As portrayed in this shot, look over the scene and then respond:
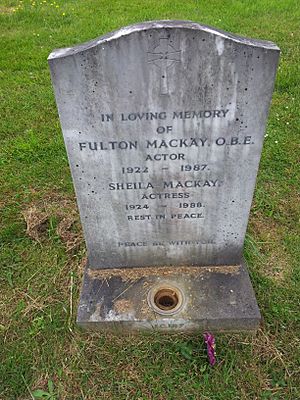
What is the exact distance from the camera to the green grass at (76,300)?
224 centimetres

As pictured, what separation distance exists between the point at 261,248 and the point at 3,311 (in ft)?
6.27

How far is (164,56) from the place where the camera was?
1.73m

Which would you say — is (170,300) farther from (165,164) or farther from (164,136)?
(164,136)

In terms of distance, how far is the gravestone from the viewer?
1.76m

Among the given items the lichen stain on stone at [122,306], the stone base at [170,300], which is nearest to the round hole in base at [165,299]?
the stone base at [170,300]

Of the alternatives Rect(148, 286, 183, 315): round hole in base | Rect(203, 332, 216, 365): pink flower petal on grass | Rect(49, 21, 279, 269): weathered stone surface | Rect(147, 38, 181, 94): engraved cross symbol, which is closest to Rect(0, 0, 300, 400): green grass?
Rect(203, 332, 216, 365): pink flower petal on grass

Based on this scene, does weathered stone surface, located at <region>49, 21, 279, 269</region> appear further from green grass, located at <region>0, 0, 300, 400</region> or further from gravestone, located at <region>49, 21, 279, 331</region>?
green grass, located at <region>0, 0, 300, 400</region>

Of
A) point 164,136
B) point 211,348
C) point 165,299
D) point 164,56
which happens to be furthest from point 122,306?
point 164,56

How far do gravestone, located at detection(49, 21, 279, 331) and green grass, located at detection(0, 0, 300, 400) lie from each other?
0.17 metres

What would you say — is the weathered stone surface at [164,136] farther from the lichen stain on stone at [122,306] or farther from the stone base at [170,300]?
the lichen stain on stone at [122,306]

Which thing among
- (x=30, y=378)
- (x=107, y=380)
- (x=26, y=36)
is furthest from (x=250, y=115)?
(x=26, y=36)

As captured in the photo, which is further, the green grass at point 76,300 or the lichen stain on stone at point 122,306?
the lichen stain on stone at point 122,306

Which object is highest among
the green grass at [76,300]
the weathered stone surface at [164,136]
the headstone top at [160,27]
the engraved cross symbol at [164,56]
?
the headstone top at [160,27]

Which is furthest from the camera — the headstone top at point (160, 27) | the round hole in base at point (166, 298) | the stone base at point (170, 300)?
the round hole in base at point (166, 298)
